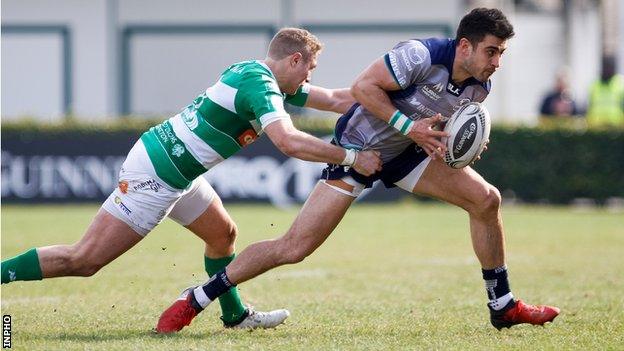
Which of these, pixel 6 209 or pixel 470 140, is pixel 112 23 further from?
pixel 470 140

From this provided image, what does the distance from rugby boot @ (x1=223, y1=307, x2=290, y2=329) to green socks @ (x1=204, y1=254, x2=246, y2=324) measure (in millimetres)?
28

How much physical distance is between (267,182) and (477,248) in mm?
12062

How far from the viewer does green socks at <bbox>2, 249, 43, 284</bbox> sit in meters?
7.58

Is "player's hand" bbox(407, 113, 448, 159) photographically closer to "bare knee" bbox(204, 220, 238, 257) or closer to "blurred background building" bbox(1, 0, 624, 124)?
"bare knee" bbox(204, 220, 238, 257)

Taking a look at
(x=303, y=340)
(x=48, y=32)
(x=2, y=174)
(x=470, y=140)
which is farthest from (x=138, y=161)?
(x=48, y=32)

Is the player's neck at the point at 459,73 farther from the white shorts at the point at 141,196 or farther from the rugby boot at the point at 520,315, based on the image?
the white shorts at the point at 141,196

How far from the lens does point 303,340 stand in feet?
24.7

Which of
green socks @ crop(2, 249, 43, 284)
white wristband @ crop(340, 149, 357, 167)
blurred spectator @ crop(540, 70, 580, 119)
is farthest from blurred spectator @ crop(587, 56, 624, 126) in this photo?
green socks @ crop(2, 249, 43, 284)

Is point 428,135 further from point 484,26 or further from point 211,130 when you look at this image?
point 211,130

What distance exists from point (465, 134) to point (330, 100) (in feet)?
3.58

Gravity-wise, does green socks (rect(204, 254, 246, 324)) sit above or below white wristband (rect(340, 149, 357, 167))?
below

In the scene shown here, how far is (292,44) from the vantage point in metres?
7.70

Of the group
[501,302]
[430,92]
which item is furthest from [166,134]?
[501,302]

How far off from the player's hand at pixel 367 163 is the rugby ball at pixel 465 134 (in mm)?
471
